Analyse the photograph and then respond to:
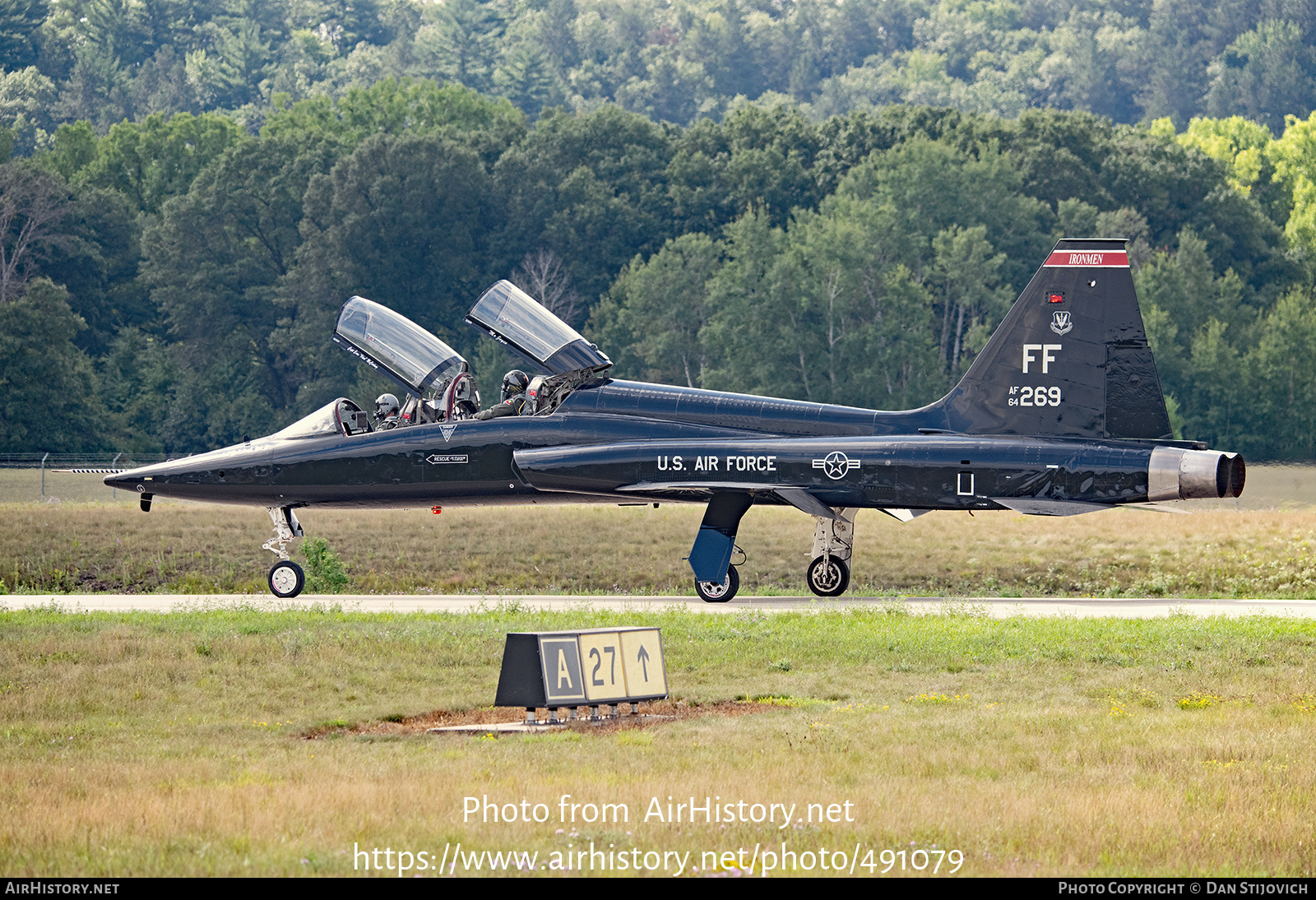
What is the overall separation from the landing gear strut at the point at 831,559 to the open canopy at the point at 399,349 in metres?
6.26

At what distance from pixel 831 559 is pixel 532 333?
5753 mm

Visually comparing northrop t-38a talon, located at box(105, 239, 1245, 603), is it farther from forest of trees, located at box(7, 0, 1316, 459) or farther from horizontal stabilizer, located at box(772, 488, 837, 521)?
forest of trees, located at box(7, 0, 1316, 459)

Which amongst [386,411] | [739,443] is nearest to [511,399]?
[386,411]

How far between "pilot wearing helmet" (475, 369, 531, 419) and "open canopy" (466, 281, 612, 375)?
62 centimetres

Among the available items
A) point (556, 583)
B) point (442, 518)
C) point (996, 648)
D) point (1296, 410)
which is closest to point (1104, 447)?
point (996, 648)

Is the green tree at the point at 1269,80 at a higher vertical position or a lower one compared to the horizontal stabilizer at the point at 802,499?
higher

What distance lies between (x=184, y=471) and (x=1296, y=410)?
4984 centimetres

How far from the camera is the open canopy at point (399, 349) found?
78.7ft

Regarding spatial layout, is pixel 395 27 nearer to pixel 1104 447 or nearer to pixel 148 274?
pixel 148 274

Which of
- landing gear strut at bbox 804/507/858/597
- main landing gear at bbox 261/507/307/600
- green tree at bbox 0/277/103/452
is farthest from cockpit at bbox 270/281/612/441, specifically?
green tree at bbox 0/277/103/452

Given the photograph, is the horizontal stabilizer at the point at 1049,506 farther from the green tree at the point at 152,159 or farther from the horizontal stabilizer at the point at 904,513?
the green tree at the point at 152,159

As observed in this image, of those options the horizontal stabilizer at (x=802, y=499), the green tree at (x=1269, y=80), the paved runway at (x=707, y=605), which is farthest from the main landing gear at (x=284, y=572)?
the green tree at (x=1269, y=80)

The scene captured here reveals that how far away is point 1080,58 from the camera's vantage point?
16425 cm

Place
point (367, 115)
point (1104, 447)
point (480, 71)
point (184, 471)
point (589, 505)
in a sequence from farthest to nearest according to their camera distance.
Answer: point (480, 71)
point (367, 115)
point (589, 505)
point (184, 471)
point (1104, 447)
